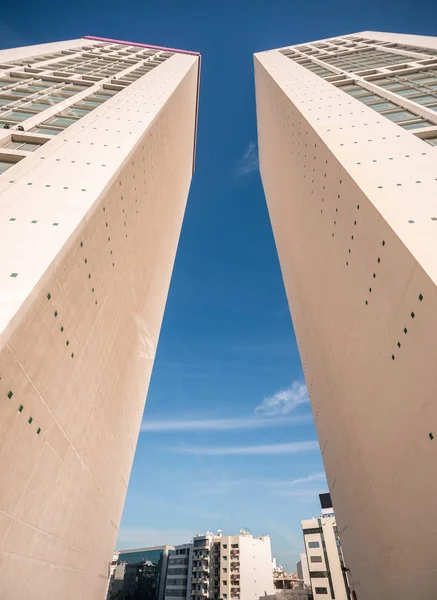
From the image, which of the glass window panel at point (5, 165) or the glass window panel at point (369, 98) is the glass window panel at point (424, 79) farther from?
the glass window panel at point (5, 165)

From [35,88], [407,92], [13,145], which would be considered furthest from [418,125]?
[35,88]

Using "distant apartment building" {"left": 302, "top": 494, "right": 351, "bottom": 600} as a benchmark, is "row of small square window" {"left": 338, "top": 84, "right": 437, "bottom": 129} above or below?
above

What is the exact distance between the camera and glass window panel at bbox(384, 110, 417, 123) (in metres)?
10.2

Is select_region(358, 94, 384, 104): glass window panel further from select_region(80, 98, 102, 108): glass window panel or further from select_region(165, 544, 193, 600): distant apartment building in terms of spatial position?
select_region(165, 544, 193, 600): distant apartment building

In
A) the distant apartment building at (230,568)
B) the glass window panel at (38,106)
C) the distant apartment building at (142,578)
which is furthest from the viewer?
the distant apartment building at (142,578)

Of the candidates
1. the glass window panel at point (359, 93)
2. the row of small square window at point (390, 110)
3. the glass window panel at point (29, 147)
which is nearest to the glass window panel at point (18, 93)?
the glass window panel at point (29, 147)

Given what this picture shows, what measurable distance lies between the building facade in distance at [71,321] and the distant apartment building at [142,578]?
65.7m

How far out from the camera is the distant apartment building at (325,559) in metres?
31.3

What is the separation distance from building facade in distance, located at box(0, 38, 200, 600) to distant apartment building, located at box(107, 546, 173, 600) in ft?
216

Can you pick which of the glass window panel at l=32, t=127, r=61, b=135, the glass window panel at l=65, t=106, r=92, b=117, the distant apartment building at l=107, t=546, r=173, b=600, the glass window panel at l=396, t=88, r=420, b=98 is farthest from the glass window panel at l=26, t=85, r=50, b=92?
the distant apartment building at l=107, t=546, r=173, b=600

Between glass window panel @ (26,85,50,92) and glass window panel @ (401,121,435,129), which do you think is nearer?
glass window panel @ (401,121,435,129)

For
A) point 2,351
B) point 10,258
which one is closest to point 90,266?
point 10,258

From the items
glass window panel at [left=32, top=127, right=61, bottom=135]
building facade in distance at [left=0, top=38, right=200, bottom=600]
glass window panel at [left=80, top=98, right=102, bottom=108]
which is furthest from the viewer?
glass window panel at [left=80, top=98, right=102, bottom=108]

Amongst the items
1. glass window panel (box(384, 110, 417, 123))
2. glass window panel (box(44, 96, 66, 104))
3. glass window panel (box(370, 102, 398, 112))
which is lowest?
glass window panel (box(384, 110, 417, 123))
